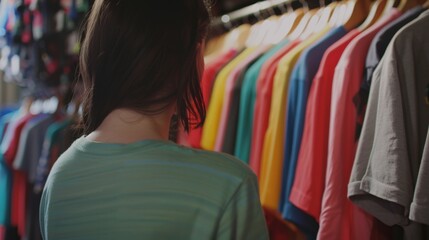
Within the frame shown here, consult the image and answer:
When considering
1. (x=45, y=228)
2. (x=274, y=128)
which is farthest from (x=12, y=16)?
(x=45, y=228)

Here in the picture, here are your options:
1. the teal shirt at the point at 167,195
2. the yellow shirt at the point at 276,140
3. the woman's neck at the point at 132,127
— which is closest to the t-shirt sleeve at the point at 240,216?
the teal shirt at the point at 167,195

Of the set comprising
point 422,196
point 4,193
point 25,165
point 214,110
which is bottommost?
point 4,193

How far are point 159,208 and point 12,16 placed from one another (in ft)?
6.53

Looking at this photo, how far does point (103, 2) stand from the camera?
86 cm

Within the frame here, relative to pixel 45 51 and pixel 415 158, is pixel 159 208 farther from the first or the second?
pixel 45 51

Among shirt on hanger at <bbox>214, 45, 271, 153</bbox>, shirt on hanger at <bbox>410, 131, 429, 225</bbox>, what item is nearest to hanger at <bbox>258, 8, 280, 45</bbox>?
shirt on hanger at <bbox>214, 45, 271, 153</bbox>

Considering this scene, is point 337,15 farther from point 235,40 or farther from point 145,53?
point 145,53

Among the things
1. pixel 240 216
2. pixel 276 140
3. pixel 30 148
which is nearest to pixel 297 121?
pixel 276 140

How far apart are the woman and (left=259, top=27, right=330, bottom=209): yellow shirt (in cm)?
53

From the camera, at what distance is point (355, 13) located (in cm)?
144

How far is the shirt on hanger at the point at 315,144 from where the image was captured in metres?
1.21

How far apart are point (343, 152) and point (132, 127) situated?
50 centimetres

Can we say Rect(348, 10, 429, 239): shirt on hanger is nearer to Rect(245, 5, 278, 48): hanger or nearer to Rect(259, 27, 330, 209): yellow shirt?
Rect(259, 27, 330, 209): yellow shirt

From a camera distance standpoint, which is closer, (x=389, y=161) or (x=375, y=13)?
(x=389, y=161)
